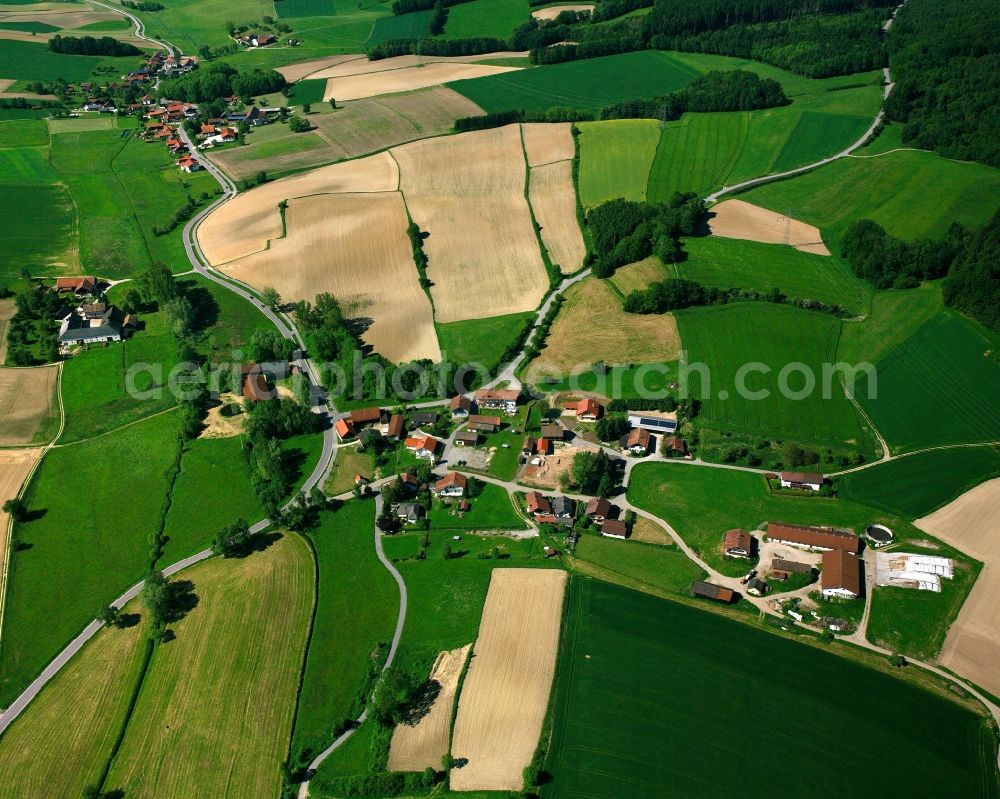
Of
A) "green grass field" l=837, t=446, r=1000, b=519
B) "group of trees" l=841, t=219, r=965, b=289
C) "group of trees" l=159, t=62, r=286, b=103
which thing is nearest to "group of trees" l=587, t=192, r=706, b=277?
"group of trees" l=841, t=219, r=965, b=289

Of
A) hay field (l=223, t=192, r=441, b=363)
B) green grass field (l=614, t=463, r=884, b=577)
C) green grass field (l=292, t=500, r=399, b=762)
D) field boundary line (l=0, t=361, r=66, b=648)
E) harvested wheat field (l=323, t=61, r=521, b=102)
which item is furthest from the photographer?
harvested wheat field (l=323, t=61, r=521, b=102)

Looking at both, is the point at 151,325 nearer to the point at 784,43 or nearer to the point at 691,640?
the point at 691,640

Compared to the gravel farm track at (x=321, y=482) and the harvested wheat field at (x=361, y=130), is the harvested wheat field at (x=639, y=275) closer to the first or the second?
the gravel farm track at (x=321, y=482)

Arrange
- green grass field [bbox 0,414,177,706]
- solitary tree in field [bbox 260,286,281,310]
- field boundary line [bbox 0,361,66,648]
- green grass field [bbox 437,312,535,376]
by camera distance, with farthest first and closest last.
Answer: solitary tree in field [bbox 260,286,281,310], green grass field [bbox 437,312,535,376], field boundary line [bbox 0,361,66,648], green grass field [bbox 0,414,177,706]

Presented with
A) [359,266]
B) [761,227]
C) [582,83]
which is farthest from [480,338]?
[582,83]

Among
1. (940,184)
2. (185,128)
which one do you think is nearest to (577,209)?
(940,184)

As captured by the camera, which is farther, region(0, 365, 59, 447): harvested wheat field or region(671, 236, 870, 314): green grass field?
region(671, 236, 870, 314): green grass field

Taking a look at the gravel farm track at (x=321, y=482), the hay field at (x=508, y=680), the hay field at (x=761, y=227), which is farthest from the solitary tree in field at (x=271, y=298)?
the hay field at (x=761, y=227)

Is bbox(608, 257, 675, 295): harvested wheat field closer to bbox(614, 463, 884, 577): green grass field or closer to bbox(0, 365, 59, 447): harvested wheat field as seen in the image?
bbox(614, 463, 884, 577): green grass field
